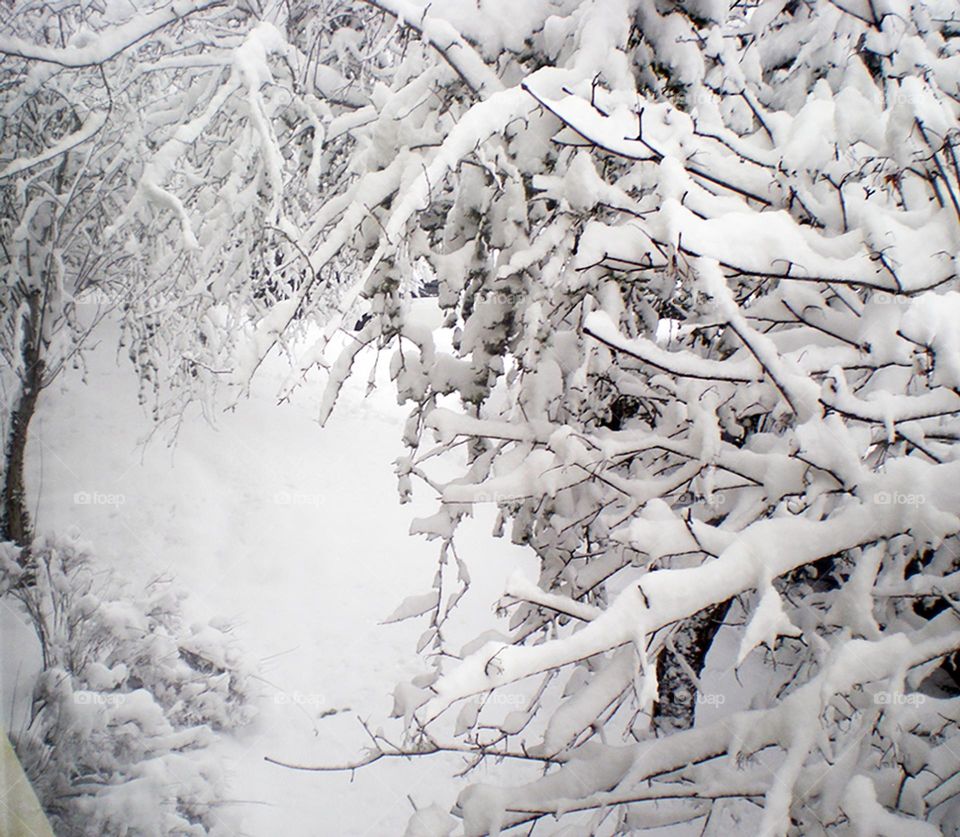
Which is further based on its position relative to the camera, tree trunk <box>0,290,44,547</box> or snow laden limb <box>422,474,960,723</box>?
tree trunk <box>0,290,44,547</box>

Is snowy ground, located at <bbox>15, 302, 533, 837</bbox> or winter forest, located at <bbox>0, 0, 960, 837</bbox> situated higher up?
winter forest, located at <bbox>0, 0, 960, 837</bbox>

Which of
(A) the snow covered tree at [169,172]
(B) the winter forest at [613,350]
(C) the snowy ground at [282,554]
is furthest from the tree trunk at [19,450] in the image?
(B) the winter forest at [613,350]

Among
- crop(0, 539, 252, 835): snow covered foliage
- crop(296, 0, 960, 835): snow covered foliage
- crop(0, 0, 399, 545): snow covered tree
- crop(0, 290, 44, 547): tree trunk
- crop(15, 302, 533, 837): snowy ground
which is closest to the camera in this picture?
crop(296, 0, 960, 835): snow covered foliage

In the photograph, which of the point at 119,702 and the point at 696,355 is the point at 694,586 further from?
the point at 119,702

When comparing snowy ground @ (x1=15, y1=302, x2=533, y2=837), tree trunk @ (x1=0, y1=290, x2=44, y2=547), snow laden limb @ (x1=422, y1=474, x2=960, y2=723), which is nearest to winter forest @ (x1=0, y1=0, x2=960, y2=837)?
snow laden limb @ (x1=422, y1=474, x2=960, y2=723)

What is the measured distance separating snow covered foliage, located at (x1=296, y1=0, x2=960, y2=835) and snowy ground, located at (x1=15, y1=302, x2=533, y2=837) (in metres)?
3.02

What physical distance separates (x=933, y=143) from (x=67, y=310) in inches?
241

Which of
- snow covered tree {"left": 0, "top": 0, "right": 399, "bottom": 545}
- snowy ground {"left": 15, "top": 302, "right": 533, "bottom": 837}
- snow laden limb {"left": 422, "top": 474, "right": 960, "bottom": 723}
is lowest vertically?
snowy ground {"left": 15, "top": 302, "right": 533, "bottom": 837}

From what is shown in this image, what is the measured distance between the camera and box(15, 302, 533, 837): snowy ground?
4.64m

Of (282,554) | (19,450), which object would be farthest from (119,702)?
(282,554)

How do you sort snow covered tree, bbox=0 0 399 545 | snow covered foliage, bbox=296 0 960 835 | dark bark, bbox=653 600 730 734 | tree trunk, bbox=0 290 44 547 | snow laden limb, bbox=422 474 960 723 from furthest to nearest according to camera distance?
tree trunk, bbox=0 290 44 547 → dark bark, bbox=653 600 730 734 → snow covered tree, bbox=0 0 399 545 → snow covered foliage, bbox=296 0 960 835 → snow laden limb, bbox=422 474 960 723

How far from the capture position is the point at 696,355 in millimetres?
1550

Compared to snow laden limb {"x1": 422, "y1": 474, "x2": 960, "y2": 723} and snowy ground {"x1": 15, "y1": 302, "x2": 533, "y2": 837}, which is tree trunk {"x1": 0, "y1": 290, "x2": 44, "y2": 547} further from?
snow laden limb {"x1": 422, "y1": 474, "x2": 960, "y2": 723}

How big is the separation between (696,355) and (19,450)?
20.7 feet
